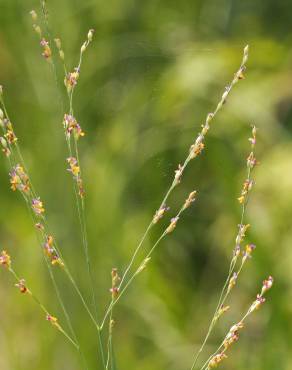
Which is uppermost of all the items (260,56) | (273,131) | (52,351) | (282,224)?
(260,56)

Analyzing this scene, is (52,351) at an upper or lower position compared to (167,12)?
lower

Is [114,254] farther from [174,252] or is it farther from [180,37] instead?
[180,37]

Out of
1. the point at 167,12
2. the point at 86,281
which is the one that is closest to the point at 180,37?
the point at 167,12

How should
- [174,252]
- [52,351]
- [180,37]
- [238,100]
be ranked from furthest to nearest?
[180,37]
[174,252]
[238,100]
[52,351]

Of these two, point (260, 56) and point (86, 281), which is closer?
point (86, 281)

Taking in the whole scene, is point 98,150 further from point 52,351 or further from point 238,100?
point 52,351

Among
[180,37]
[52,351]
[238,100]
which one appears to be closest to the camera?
[52,351]
